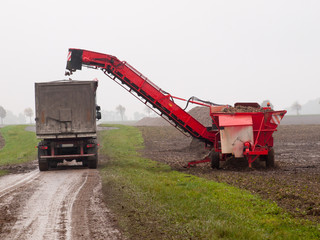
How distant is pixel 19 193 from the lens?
11484 mm

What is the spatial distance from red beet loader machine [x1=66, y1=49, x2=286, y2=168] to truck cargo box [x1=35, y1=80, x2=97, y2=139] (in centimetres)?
86

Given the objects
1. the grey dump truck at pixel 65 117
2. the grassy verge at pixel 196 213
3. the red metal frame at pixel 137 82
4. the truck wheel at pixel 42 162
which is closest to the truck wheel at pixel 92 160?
the grey dump truck at pixel 65 117

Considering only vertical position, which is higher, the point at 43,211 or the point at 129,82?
the point at 129,82

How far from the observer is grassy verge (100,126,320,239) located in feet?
21.4

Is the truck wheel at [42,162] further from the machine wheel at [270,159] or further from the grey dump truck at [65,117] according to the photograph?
the machine wheel at [270,159]

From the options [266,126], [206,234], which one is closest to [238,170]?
[266,126]

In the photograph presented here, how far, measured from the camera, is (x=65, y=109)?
58.0ft

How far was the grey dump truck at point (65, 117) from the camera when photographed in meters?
17.5

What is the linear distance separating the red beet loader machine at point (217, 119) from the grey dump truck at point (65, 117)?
964 mm

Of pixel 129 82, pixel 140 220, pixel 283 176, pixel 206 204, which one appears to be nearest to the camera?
pixel 140 220

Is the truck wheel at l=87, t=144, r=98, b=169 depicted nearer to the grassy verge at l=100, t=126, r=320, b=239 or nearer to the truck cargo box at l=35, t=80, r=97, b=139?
the truck cargo box at l=35, t=80, r=97, b=139

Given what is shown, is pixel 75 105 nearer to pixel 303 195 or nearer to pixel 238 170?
pixel 238 170

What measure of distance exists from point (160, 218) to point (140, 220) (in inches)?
16.1

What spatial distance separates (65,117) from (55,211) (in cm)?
932
